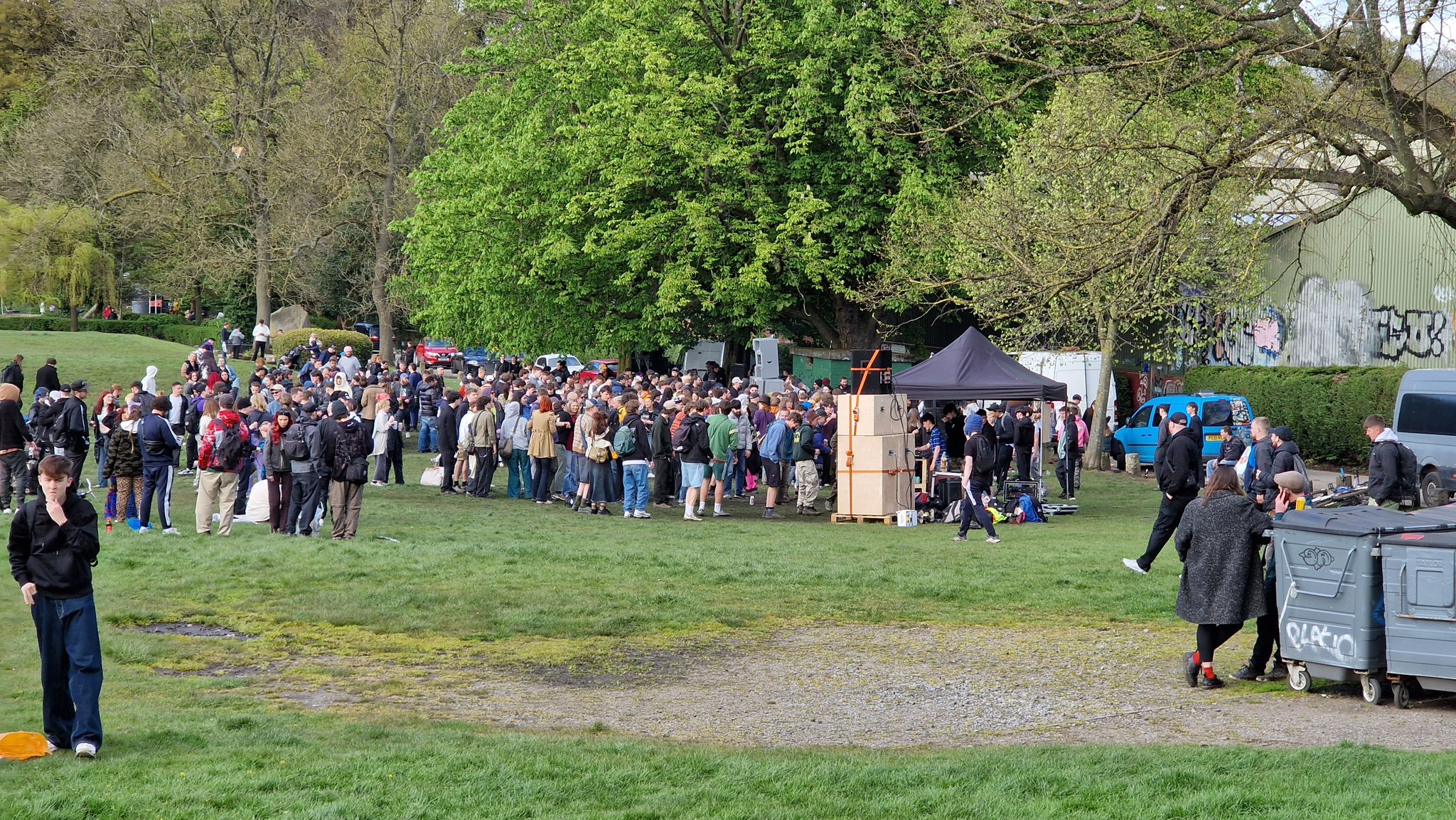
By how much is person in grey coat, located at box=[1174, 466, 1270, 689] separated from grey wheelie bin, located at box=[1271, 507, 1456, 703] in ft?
0.57

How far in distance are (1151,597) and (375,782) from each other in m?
8.54

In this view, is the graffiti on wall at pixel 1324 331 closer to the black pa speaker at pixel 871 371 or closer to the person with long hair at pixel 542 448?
the black pa speaker at pixel 871 371

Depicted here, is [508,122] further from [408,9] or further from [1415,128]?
[1415,128]

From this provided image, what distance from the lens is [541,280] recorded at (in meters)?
35.1

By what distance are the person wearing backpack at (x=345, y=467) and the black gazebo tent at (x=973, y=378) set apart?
826cm

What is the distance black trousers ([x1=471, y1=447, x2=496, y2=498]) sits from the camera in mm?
22172

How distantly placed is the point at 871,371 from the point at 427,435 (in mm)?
12568

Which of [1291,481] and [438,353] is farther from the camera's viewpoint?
[438,353]

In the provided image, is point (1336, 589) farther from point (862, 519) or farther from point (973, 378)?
point (862, 519)

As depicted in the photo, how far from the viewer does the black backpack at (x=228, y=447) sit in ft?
52.7

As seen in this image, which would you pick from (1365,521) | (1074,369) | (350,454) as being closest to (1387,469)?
(1365,521)

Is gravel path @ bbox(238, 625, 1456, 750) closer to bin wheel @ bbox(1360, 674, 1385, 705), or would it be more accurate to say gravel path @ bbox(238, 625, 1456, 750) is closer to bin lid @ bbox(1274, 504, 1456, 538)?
bin wheel @ bbox(1360, 674, 1385, 705)

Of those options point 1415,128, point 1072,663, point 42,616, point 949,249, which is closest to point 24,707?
point 42,616

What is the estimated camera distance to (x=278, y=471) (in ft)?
54.9
